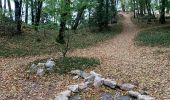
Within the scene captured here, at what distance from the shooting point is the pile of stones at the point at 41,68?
1449cm

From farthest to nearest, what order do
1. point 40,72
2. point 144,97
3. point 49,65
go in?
point 49,65 < point 40,72 < point 144,97

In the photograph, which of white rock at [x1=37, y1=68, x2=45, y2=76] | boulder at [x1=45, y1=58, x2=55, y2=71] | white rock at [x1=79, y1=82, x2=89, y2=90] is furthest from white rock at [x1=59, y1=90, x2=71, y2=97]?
boulder at [x1=45, y1=58, x2=55, y2=71]

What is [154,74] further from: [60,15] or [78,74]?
[60,15]

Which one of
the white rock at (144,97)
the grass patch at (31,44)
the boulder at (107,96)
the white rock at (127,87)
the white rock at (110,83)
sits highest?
the grass patch at (31,44)

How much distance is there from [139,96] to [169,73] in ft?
13.2

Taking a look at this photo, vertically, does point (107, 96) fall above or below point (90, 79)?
below

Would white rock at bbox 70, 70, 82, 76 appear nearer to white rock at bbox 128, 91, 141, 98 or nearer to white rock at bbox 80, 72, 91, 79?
white rock at bbox 80, 72, 91, 79

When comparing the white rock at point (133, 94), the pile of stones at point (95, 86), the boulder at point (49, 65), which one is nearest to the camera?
the pile of stones at point (95, 86)

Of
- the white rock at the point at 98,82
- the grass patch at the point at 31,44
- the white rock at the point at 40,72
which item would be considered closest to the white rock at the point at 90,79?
the white rock at the point at 98,82

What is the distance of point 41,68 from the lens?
1495 cm

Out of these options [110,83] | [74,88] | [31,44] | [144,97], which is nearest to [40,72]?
[74,88]

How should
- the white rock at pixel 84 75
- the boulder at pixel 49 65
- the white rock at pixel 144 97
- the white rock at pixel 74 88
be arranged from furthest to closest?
the boulder at pixel 49 65, the white rock at pixel 84 75, the white rock at pixel 74 88, the white rock at pixel 144 97

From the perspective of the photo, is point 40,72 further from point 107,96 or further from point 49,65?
point 107,96

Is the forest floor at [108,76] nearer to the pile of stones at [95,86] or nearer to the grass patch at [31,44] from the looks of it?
the pile of stones at [95,86]
